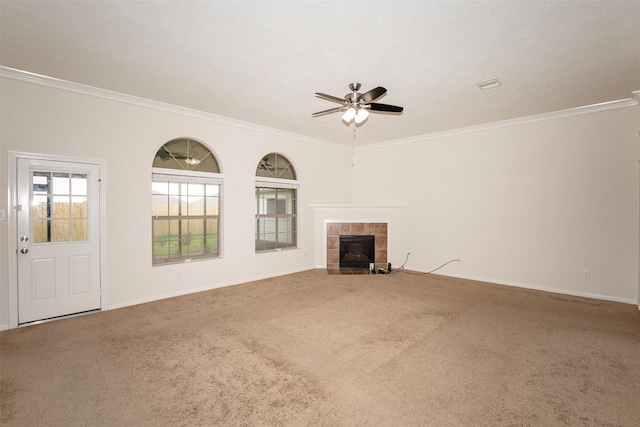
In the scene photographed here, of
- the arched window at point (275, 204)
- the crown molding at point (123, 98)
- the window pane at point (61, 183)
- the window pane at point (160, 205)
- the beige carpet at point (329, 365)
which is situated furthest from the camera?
the arched window at point (275, 204)

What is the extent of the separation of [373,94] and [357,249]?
4013 mm

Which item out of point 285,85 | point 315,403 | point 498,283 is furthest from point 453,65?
point 498,283

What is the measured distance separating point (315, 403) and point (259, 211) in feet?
13.9

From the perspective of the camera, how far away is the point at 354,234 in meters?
6.66

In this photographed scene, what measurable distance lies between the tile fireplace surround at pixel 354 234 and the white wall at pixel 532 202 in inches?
18.1

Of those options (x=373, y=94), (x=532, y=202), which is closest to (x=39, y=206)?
(x=373, y=94)

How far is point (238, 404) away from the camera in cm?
216

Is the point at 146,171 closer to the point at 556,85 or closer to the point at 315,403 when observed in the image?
the point at 315,403

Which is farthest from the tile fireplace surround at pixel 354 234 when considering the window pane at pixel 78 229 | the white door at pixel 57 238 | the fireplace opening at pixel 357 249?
the window pane at pixel 78 229

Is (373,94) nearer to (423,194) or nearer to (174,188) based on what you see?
(174,188)

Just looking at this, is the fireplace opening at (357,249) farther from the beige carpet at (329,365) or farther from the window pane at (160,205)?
the window pane at (160,205)

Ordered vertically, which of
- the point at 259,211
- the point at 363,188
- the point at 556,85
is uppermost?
the point at 556,85

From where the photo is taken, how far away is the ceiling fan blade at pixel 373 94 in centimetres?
319

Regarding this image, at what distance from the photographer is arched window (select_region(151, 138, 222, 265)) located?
471 cm
